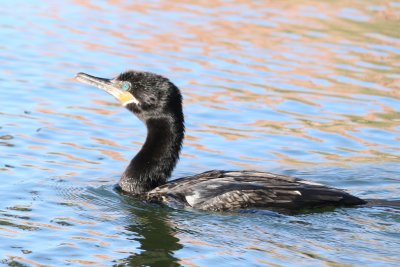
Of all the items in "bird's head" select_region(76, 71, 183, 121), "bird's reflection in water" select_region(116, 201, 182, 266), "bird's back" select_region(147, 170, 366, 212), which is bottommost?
"bird's reflection in water" select_region(116, 201, 182, 266)

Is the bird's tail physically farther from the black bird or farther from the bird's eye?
the bird's eye

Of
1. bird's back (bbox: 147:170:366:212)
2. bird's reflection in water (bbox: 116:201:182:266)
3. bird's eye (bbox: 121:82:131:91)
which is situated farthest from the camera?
bird's eye (bbox: 121:82:131:91)

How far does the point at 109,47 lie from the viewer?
18.9 meters

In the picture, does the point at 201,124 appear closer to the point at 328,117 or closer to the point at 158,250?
the point at 328,117

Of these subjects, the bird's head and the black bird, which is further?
the bird's head

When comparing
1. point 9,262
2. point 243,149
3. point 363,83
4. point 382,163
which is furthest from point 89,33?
point 9,262

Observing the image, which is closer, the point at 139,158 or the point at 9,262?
the point at 9,262

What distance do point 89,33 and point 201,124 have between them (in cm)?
557

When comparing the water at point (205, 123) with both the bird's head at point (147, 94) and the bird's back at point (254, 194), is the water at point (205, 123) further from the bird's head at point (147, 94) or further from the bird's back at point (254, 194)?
the bird's head at point (147, 94)


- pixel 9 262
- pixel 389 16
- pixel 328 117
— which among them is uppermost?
pixel 389 16

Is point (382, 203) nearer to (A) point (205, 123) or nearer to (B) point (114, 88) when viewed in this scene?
(B) point (114, 88)

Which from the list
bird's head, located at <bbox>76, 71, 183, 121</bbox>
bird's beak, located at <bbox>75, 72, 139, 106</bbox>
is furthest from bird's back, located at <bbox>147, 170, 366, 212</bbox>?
bird's beak, located at <bbox>75, 72, 139, 106</bbox>

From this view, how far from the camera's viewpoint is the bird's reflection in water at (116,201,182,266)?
30.5 feet

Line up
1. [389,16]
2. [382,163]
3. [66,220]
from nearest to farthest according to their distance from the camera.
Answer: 1. [66,220]
2. [382,163]
3. [389,16]
